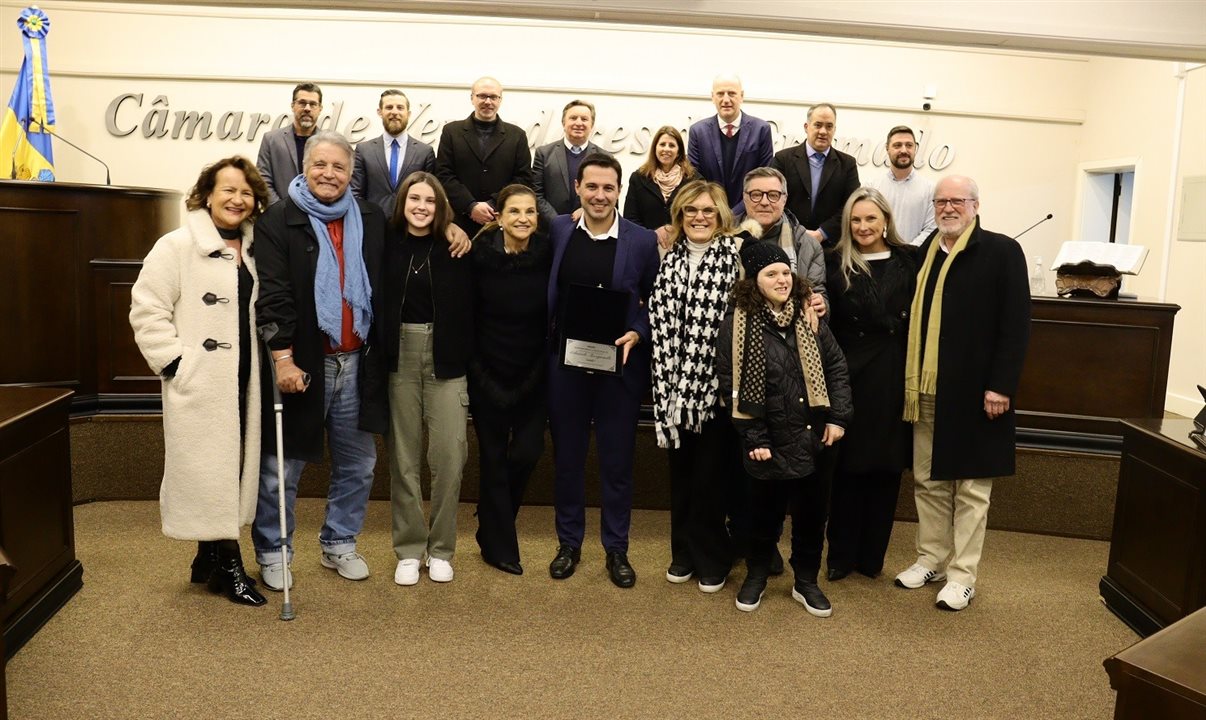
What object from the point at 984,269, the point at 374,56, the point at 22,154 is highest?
the point at 374,56

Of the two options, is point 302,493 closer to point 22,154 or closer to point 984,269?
point 22,154

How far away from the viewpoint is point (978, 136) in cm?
877

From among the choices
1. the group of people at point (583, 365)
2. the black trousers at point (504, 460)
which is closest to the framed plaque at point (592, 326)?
the group of people at point (583, 365)

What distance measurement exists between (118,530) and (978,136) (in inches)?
299

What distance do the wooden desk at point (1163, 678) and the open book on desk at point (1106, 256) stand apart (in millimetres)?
3673

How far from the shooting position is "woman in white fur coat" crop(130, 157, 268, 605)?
3.52 meters

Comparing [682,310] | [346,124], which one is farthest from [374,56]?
[682,310]

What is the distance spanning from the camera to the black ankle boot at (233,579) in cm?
374

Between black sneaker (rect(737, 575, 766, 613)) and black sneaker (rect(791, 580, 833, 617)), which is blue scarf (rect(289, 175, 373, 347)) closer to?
black sneaker (rect(737, 575, 766, 613))

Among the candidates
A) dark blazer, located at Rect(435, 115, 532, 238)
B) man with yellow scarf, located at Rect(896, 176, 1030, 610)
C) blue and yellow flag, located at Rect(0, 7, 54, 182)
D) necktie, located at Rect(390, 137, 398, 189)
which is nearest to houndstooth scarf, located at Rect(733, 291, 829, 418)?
man with yellow scarf, located at Rect(896, 176, 1030, 610)

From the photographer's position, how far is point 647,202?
489 centimetres

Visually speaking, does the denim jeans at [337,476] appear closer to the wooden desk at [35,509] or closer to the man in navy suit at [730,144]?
the wooden desk at [35,509]

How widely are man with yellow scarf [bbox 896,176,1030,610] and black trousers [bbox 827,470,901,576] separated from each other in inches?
12.6

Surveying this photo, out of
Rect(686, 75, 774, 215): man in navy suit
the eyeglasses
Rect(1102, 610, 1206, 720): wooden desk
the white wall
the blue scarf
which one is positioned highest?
the white wall
